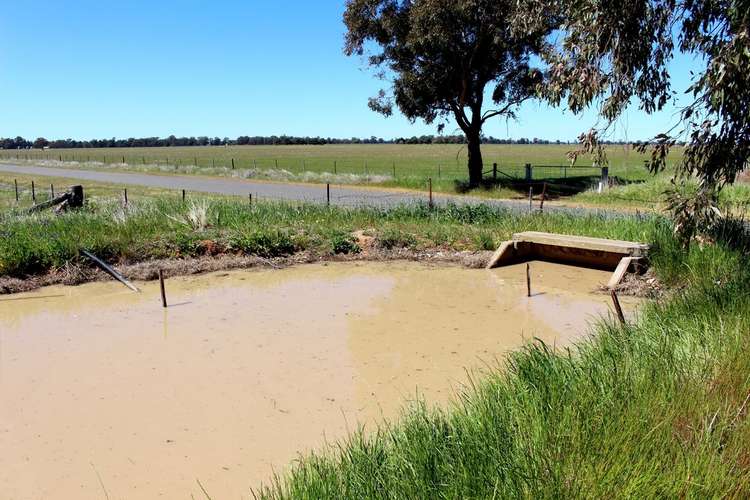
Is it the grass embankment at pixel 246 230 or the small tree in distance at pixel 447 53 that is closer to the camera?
the grass embankment at pixel 246 230

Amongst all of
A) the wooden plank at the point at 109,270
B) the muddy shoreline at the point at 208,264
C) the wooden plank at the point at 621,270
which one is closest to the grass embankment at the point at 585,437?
the wooden plank at the point at 621,270

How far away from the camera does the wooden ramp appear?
10.2 meters

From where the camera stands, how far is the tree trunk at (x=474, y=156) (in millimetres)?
27156

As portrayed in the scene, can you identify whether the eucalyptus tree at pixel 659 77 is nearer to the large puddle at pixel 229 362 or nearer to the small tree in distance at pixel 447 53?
the large puddle at pixel 229 362

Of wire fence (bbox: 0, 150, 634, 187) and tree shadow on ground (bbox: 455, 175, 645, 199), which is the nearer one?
tree shadow on ground (bbox: 455, 175, 645, 199)

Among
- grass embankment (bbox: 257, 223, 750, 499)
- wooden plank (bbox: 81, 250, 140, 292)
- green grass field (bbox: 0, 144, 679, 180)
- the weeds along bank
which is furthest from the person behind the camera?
green grass field (bbox: 0, 144, 679, 180)

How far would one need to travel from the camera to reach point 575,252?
1160 centimetres

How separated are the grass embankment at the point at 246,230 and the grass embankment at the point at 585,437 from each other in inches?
286

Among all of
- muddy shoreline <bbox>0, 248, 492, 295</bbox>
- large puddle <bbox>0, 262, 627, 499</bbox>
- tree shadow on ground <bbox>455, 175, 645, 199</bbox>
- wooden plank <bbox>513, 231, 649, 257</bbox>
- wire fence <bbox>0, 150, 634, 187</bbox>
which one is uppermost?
wire fence <bbox>0, 150, 634, 187</bbox>

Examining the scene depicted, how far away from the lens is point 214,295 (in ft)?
33.3

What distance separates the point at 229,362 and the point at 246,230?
650 centimetres

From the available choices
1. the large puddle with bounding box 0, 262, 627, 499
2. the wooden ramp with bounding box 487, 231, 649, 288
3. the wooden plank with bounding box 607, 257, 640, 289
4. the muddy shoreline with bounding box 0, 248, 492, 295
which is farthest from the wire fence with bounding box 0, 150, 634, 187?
the large puddle with bounding box 0, 262, 627, 499

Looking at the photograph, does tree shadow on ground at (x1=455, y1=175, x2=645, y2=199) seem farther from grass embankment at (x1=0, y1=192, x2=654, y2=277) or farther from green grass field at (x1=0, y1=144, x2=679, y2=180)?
grass embankment at (x1=0, y1=192, x2=654, y2=277)

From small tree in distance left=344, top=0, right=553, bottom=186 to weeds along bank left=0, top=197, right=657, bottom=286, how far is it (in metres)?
10.9
